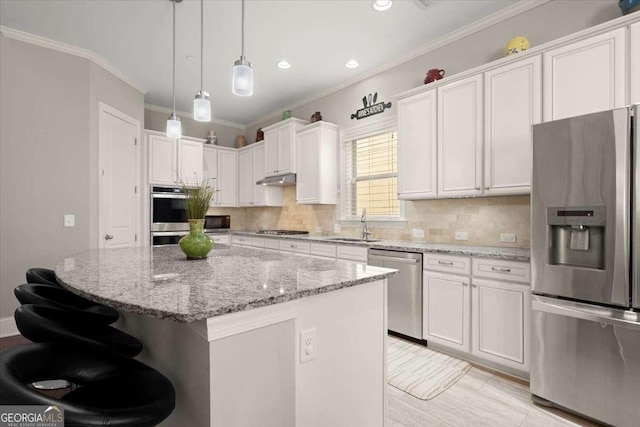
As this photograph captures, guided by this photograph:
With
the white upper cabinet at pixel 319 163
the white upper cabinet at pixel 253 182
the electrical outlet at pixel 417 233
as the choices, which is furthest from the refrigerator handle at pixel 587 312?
the white upper cabinet at pixel 253 182

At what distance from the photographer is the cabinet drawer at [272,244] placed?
185 inches

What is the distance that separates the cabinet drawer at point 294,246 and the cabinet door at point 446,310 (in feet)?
5.72

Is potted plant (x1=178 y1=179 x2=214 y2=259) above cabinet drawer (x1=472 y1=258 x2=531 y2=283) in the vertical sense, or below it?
above

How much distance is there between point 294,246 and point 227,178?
2505mm

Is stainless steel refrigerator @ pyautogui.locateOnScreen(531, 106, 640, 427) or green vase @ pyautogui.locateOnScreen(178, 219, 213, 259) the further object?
green vase @ pyautogui.locateOnScreen(178, 219, 213, 259)

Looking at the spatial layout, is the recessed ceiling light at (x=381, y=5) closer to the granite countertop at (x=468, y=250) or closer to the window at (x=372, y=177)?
the window at (x=372, y=177)

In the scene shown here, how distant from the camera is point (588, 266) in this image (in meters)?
1.93

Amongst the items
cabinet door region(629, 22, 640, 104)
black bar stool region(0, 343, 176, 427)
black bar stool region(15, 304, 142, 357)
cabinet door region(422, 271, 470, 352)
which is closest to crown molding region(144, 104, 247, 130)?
black bar stool region(15, 304, 142, 357)

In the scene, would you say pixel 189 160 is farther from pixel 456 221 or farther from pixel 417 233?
pixel 456 221

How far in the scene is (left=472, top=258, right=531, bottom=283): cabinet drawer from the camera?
235cm

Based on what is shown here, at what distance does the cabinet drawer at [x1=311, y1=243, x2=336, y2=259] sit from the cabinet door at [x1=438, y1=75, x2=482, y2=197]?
1.41 metres

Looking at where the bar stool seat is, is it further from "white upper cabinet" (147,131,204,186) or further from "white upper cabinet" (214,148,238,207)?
"white upper cabinet" (214,148,238,207)

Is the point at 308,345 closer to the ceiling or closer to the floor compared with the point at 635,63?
closer to the floor

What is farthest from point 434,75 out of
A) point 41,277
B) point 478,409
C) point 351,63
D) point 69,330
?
point 41,277
